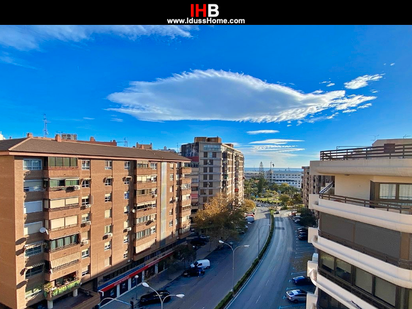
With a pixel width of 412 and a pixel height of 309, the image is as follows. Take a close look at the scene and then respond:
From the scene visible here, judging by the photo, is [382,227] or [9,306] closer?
[382,227]

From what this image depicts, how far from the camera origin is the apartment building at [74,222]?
13.8 metres

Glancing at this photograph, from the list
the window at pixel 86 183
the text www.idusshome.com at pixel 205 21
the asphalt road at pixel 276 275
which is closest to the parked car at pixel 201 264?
the asphalt road at pixel 276 275

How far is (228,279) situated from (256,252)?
27.4ft

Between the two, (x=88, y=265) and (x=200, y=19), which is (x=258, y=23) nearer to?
(x=200, y=19)

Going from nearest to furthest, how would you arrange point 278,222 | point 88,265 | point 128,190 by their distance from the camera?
point 88,265, point 128,190, point 278,222

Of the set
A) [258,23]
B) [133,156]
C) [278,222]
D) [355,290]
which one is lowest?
[278,222]

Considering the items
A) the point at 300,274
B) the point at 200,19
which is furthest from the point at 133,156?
the point at 300,274

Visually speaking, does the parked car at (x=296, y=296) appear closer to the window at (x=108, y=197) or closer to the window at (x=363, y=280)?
the window at (x=363, y=280)

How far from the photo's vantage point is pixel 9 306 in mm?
14016

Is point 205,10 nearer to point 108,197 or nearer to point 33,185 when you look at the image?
point 33,185

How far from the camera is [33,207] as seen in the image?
47.5ft

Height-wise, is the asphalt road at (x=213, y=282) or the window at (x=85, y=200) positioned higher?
the window at (x=85, y=200)

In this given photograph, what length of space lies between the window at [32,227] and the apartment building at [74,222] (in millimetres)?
53

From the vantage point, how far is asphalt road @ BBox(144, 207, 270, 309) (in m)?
19.4
